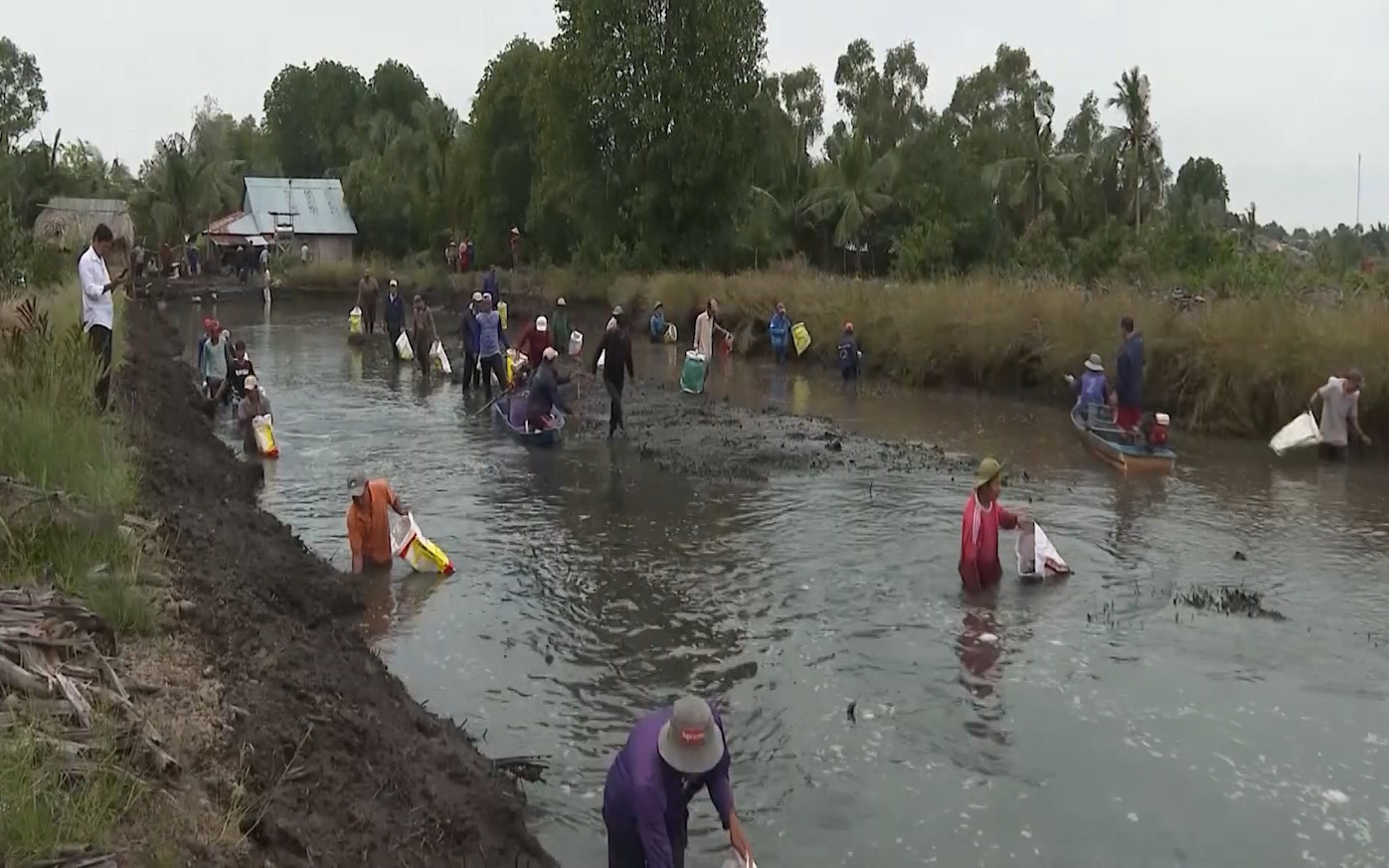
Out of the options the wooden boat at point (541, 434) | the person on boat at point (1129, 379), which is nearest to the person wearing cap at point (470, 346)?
the wooden boat at point (541, 434)

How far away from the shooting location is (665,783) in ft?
18.0

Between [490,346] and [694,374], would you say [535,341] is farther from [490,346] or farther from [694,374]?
[694,374]

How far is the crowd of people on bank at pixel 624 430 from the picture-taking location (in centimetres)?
544

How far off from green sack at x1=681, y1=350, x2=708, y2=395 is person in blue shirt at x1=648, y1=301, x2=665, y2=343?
10.9 meters

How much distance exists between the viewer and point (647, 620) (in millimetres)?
11172

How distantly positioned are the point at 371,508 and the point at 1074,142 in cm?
6673

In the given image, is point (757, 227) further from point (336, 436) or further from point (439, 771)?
point (439, 771)

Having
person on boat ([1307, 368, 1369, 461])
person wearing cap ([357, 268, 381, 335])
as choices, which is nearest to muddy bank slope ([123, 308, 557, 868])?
person on boat ([1307, 368, 1369, 461])

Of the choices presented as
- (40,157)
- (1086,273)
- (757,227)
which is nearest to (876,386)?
(1086,273)

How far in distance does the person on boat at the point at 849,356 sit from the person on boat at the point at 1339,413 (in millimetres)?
10994

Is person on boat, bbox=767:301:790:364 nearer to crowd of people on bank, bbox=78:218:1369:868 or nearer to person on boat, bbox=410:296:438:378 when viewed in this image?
crowd of people on bank, bbox=78:218:1369:868

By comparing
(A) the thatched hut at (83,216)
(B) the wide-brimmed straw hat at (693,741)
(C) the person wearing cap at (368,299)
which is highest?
(A) the thatched hut at (83,216)

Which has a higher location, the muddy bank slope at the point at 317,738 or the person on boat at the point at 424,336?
the person on boat at the point at 424,336

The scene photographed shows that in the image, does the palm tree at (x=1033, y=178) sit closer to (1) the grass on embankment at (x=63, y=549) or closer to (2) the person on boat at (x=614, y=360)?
(2) the person on boat at (x=614, y=360)
